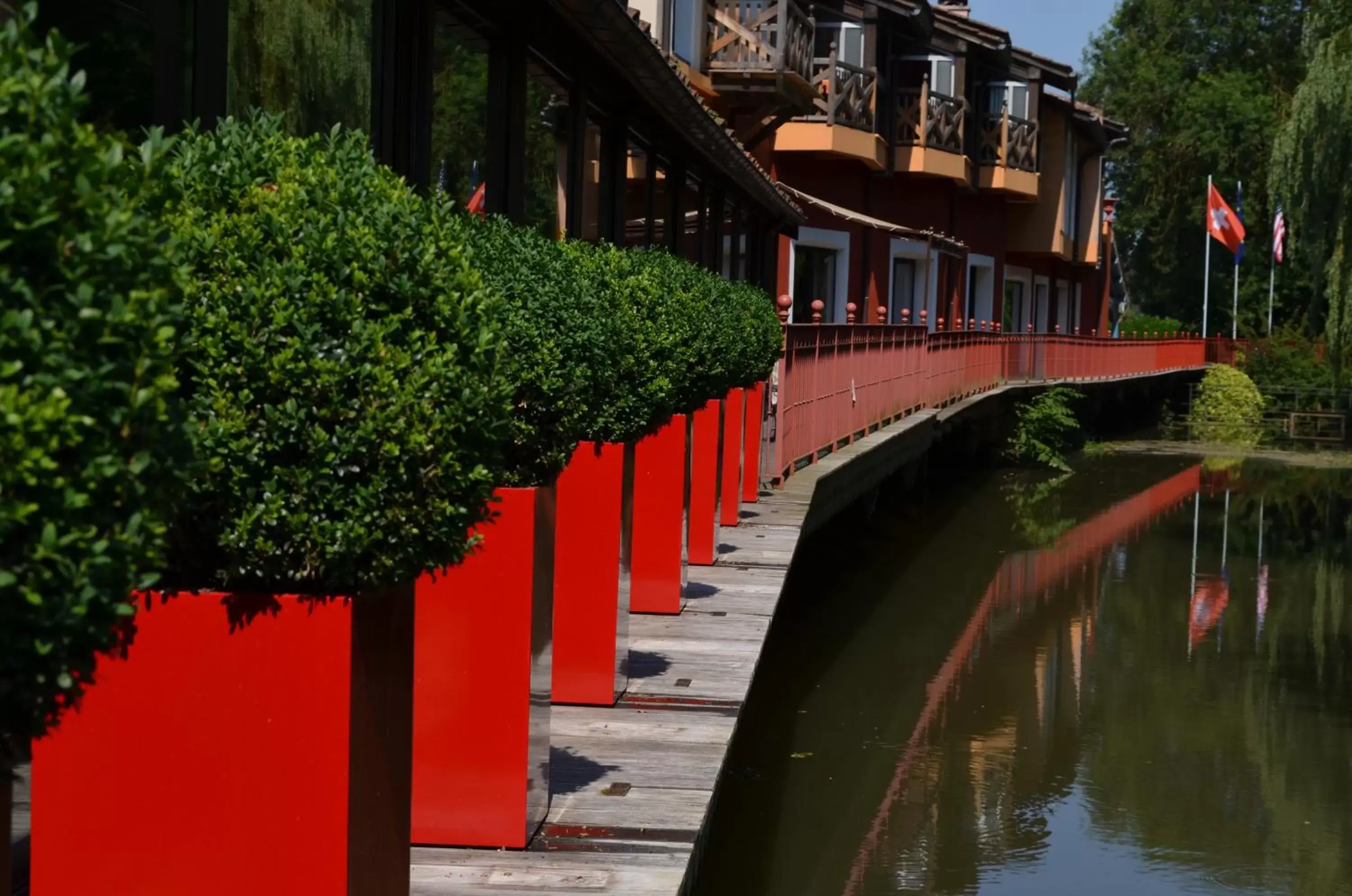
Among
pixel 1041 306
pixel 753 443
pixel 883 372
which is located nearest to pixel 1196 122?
pixel 1041 306

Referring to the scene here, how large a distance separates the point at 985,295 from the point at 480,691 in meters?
39.6

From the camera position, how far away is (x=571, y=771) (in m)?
7.34

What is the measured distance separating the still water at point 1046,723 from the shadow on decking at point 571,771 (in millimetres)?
1917

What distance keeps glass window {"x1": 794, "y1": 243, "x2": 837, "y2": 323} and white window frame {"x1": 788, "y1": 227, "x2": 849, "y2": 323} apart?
0.14 ft

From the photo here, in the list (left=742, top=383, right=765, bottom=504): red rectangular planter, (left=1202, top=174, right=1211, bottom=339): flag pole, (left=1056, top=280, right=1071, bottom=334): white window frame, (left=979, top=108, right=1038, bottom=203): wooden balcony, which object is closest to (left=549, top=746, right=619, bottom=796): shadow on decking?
(left=742, top=383, right=765, bottom=504): red rectangular planter

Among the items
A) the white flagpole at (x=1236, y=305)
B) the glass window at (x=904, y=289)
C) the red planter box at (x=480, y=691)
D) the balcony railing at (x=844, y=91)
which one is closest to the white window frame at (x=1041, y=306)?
the white flagpole at (x=1236, y=305)

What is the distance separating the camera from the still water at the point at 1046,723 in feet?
34.6

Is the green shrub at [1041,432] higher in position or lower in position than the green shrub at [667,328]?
lower

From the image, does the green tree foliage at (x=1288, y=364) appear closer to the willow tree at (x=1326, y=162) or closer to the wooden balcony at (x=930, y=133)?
the willow tree at (x=1326, y=162)

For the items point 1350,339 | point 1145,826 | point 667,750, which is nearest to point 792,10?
point 1350,339

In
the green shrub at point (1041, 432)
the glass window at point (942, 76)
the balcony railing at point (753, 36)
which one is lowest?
the green shrub at point (1041, 432)

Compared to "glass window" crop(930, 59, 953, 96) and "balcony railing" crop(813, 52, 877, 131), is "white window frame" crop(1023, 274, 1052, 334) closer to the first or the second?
"glass window" crop(930, 59, 953, 96)

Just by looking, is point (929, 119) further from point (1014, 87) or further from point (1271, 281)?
point (1271, 281)

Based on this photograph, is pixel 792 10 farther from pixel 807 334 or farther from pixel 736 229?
pixel 807 334
